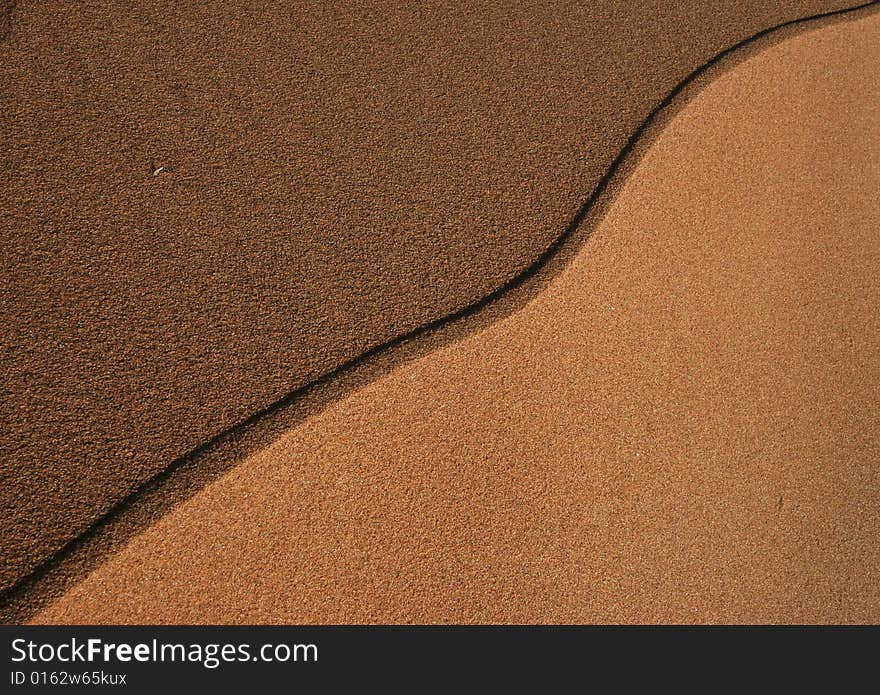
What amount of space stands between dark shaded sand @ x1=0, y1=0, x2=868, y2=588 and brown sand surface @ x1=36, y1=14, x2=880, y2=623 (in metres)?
0.35

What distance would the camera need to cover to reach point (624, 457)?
13.0ft

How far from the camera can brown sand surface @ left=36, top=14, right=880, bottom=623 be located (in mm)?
3410

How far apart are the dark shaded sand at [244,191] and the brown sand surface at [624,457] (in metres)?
0.35

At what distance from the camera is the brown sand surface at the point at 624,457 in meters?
3.41

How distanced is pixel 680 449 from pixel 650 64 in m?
2.98

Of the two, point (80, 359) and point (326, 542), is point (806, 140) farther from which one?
point (80, 359)

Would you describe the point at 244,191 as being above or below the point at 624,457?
above

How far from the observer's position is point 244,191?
4242mm

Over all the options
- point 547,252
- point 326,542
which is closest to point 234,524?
point 326,542

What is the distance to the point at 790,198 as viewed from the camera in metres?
5.07

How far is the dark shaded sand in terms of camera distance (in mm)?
3502

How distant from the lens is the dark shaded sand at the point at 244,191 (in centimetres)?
350

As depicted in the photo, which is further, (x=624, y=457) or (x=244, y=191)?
(x=244, y=191)

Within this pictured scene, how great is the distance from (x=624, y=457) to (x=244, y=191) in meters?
2.58
